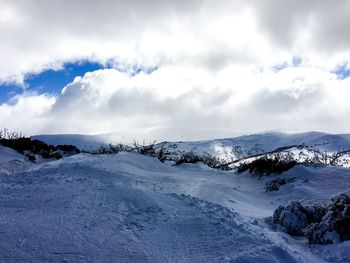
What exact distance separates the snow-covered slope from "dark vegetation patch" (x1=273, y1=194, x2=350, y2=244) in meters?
0.24

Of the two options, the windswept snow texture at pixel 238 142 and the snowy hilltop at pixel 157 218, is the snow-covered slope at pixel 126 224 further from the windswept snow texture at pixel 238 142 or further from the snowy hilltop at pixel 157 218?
the windswept snow texture at pixel 238 142

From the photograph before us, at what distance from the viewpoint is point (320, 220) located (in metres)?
6.84

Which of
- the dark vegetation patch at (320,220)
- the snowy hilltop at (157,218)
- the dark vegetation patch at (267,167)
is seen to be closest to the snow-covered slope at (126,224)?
the snowy hilltop at (157,218)

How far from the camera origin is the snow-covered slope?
4.79m

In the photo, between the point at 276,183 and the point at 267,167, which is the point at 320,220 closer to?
the point at 276,183

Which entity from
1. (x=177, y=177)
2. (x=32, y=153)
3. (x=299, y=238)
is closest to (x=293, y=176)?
(x=177, y=177)

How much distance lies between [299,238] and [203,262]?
235 centimetres

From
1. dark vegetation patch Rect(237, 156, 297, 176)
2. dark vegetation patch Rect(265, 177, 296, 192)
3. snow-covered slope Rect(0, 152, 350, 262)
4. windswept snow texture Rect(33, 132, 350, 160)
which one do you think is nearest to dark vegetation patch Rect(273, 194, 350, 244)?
snow-covered slope Rect(0, 152, 350, 262)

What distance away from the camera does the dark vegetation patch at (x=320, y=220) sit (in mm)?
5969

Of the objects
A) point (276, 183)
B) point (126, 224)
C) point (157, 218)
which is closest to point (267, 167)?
point (276, 183)

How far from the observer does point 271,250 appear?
509 centimetres

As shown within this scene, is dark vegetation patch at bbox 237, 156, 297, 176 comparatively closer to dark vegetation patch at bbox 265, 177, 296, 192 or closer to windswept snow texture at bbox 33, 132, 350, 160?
dark vegetation patch at bbox 265, 177, 296, 192

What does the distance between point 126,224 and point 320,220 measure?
130 inches

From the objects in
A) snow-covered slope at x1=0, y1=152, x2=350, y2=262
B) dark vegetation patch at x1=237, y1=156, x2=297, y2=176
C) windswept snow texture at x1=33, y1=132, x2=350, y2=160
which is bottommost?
snow-covered slope at x1=0, y1=152, x2=350, y2=262
